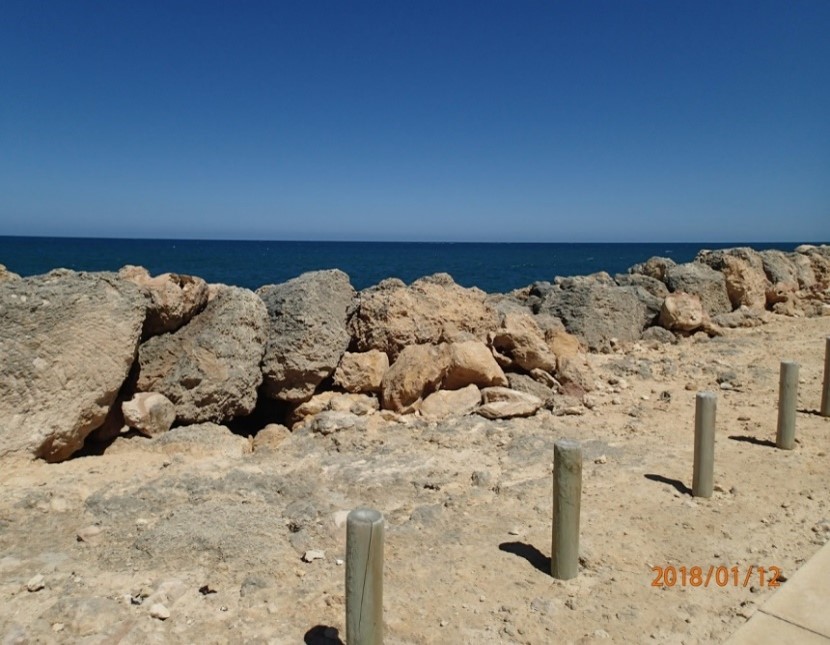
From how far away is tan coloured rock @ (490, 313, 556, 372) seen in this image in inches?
313

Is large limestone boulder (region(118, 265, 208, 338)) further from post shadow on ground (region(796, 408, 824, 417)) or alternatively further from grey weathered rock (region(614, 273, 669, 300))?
grey weathered rock (region(614, 273, 669, 300))

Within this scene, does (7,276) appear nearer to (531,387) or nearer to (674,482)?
(531,387)

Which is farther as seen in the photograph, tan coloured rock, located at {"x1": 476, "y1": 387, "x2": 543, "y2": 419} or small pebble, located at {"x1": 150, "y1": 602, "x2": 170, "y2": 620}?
tan coloured rock, located at {"x1": 476, "y1": 387, "x2": 543, "y2": 419}

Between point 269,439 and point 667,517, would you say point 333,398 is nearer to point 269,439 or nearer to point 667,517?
→ point 269,439

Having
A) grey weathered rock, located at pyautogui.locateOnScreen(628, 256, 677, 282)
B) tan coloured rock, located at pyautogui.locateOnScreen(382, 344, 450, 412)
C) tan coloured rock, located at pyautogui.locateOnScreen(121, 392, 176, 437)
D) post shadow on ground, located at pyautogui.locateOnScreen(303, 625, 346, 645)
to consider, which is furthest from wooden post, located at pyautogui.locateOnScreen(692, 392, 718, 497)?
grey weathered rock, located at pyautogui.locateOnScreen(628, 256, 677, 282)

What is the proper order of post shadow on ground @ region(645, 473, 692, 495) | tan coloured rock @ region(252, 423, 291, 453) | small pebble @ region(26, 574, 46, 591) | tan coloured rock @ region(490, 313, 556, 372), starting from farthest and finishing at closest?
tan coloured rock @ region(490, 313, 556, 372), tan coloured rock @ region(252, 423, 291, 453), post shadow on ground @ region(645, 473, 692, 495), small pebble @ region(26, 574, 46, 591)

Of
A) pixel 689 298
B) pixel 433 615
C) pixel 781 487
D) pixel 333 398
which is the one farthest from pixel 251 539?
pixel 689 298

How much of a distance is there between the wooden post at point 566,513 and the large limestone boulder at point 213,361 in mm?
4160

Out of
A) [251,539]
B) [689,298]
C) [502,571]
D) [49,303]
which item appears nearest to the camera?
[502,571]

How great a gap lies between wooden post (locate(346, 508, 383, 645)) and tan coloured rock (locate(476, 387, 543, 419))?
4161mm

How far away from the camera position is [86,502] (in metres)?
4.72

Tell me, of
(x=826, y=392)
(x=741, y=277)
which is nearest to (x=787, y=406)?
(x=826, y=392)

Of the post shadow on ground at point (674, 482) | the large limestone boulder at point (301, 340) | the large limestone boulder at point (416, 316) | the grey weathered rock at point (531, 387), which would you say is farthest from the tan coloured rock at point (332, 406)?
the post shadow on ground at point (674, 482)

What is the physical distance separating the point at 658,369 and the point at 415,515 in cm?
586
